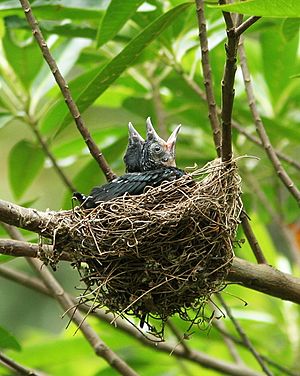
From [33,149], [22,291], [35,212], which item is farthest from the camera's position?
[22,291]

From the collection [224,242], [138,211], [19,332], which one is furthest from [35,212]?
[19,332]

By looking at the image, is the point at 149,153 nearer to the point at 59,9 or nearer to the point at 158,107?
the point at 158,107

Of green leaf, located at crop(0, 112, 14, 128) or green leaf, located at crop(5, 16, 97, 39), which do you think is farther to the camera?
green leaf, located at crop(0, 112, 14, 128)

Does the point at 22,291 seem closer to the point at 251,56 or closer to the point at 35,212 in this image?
the point at 251,56

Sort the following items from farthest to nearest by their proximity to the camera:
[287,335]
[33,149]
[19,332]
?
[19,332], [287,335], [33,149]

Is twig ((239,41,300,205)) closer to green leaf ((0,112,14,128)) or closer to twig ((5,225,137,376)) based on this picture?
twig ((5,225,137,376))

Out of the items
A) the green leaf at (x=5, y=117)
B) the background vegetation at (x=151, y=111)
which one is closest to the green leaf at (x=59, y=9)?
the background vegetation at (x=151, y=111)

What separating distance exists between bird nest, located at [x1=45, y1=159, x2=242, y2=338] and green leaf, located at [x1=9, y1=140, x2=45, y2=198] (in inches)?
45.8

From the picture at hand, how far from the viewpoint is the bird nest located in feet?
7.63

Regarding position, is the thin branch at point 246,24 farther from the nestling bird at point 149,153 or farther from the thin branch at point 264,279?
the nestling bird at point 149,153

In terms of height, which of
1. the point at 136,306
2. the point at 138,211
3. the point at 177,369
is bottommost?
the point at 177,369

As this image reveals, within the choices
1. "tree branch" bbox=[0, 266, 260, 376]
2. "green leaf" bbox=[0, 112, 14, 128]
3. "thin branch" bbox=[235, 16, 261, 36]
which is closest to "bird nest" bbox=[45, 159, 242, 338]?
"thin branch" bbox=[235, 16, 261, 36]

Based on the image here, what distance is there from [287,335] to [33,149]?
1468 millimetres

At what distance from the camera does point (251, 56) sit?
4.25 meters
